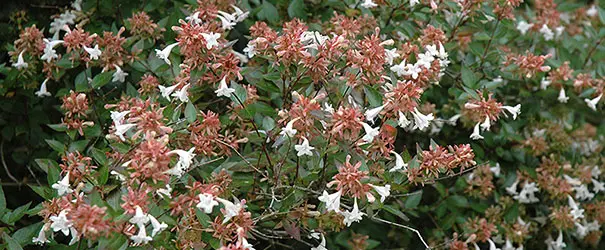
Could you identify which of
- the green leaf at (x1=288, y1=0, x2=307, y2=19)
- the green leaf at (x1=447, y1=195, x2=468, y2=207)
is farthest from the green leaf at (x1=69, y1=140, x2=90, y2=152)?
the green leaf at (x1=447, y1=195, x2=468, y2=207)

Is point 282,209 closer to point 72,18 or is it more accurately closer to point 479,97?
point 479,97

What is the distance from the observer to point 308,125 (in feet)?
7.17

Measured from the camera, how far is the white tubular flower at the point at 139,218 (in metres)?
1.92

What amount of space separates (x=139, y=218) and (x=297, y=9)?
1590mm

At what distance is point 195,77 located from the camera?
2.41 m

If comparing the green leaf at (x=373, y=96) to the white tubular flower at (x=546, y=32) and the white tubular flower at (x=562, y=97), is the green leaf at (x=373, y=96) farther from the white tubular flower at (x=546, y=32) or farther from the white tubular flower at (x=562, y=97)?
the white tubular flower at (x=546, y=32)

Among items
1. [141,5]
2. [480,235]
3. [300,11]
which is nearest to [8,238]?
[141,5]

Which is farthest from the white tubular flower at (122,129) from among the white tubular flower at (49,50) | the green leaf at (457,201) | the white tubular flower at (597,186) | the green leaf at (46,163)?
the white tubular flower at (597,186)

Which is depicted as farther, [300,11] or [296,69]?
[300,11]

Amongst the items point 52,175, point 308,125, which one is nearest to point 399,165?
point 308,125

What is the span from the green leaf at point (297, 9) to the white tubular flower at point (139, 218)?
1531mm

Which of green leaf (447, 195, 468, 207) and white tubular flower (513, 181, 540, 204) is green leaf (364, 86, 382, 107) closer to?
green leaf (447, 195, 468, 207)

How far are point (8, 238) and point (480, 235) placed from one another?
186 cm

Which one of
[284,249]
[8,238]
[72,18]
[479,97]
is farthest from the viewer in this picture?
[284,249]
